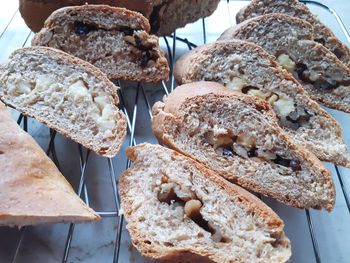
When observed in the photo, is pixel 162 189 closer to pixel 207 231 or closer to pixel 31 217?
pixel 207 231

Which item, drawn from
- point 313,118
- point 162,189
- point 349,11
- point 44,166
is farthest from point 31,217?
point 349,11

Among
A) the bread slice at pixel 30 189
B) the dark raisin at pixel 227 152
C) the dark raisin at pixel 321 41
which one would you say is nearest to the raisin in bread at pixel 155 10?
the dark raisin at pixel 321 41

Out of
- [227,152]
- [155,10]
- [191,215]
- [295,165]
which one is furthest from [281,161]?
[155,10]

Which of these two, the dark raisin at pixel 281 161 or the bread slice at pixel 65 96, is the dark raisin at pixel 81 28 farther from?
the dark raisin at pixel 281 161

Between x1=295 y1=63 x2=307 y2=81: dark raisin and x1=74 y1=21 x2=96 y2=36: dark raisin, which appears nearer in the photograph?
x1=74 y1=21 x2=96 y2=36: dark raisin

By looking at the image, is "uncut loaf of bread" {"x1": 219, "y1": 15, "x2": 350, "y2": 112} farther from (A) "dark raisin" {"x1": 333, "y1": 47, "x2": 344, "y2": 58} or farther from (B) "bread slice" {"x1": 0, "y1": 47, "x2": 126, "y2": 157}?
(B) "bread slice" {"x1": 0, "y1": 47, "x2": 126, "y2": 157}

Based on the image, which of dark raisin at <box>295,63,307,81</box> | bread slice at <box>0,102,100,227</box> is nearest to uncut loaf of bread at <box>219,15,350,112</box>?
dark raisin at <box>295,63,307,81</box>
